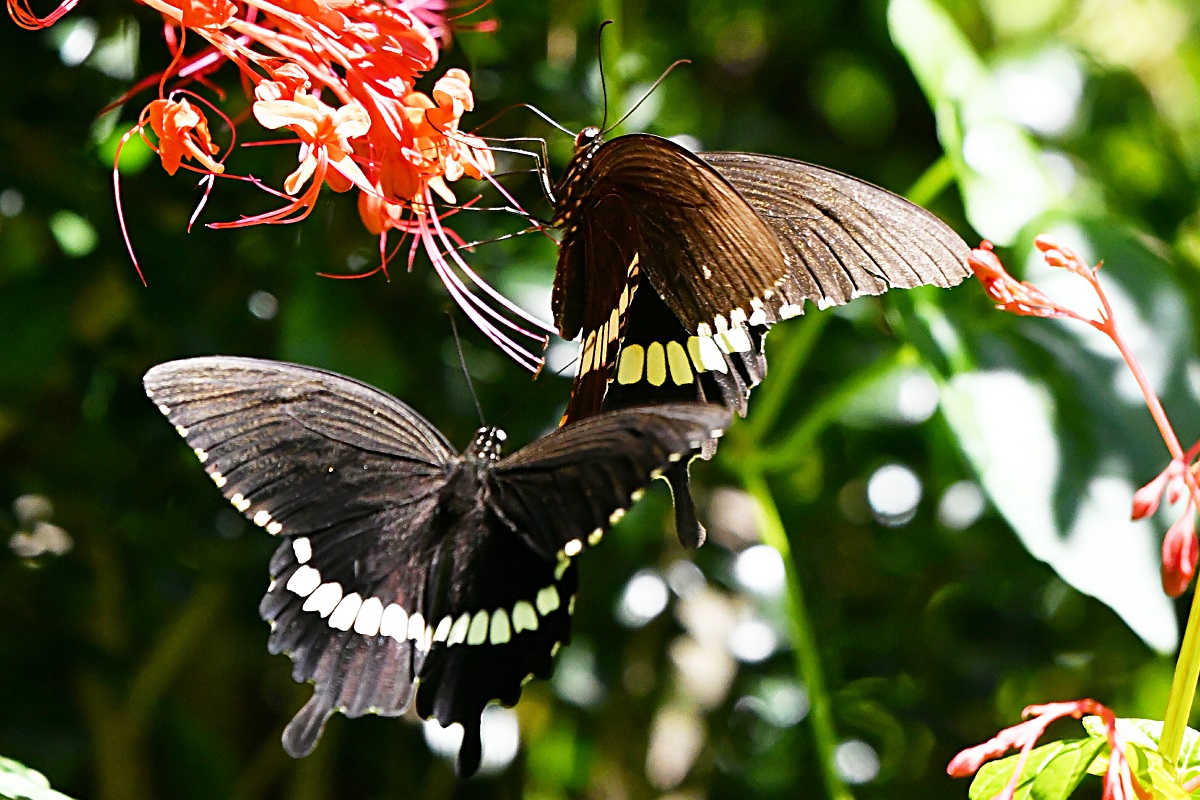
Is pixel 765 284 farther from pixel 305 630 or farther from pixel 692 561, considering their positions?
pixel 692 561

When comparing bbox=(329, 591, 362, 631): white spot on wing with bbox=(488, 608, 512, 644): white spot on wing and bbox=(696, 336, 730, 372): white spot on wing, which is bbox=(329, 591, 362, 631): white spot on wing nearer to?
bbox=(488, 608, 512, 644): white spot on wing

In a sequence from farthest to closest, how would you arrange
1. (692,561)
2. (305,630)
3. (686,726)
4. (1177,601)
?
(686,726), (692,561), (1177,601), (305,630)

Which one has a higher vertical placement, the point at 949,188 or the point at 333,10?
the point at 333,10

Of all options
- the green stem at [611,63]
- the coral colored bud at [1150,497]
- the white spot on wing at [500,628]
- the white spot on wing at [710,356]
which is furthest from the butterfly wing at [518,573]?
the green stem at [611,63]

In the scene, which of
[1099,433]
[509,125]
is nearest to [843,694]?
[1099,433]

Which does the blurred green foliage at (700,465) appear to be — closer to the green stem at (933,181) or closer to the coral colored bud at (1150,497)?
the green stem at (933,181)

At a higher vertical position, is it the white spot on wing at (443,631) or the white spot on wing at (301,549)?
the white spot on wing at (301,549)
